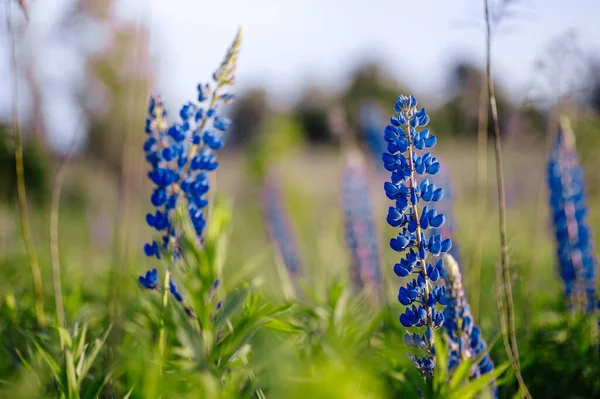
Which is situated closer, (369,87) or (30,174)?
(30,174)

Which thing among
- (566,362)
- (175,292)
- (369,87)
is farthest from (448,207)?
(369,87)

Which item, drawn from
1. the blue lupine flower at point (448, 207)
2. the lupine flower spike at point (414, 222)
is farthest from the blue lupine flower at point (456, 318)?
the blue lupine flower at point (448, 207)

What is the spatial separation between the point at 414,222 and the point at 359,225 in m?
2.26

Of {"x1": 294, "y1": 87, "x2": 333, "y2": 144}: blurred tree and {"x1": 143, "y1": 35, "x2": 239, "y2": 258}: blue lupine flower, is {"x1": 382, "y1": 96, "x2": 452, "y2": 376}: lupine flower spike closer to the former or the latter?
{"x1": 143, "y1": 35, "x2": 239, "y2": 258}: blue lupine flower

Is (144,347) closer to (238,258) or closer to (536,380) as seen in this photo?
(536,380)

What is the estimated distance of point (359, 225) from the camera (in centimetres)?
400

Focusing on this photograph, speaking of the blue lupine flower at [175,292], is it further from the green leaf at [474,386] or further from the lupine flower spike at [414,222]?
the green leaf at [474,386]

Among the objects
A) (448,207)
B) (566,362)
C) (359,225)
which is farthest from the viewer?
(359,225)

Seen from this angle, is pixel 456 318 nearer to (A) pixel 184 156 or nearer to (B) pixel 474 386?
(B) pixel 474 386

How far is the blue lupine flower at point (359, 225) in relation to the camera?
388 cm

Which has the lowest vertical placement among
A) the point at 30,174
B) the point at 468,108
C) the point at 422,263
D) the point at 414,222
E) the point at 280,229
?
the point at 280,229

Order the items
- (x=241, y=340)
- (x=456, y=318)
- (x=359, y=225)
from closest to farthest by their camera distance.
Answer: (x=241, y=340), (x=456, y=318), (x=359, y=225)

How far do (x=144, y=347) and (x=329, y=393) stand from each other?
72 centimetres

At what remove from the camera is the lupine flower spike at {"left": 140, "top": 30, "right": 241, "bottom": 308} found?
2.02 metres
